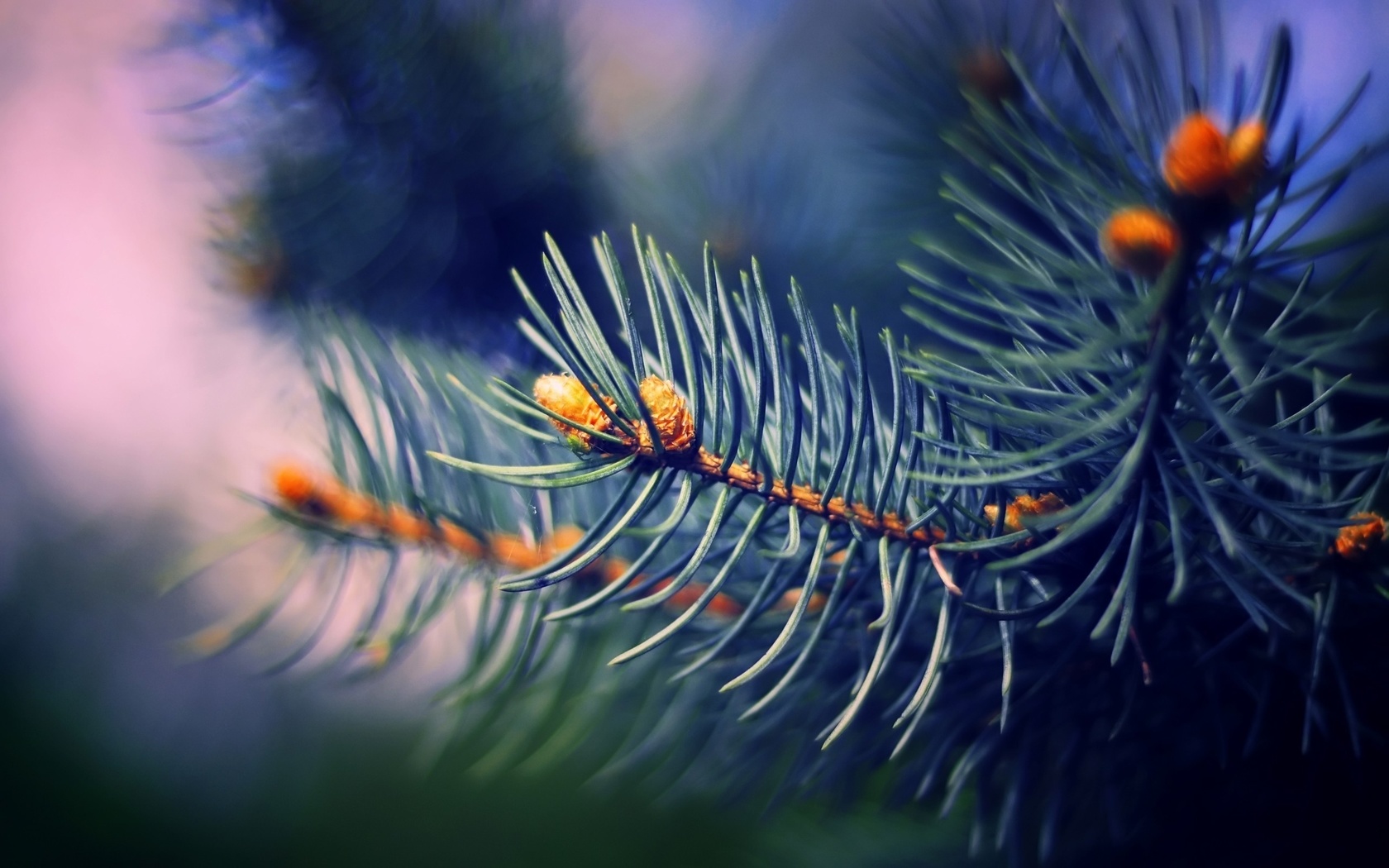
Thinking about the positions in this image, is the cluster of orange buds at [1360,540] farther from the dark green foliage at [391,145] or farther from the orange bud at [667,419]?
the dark green foliage at [391,145]

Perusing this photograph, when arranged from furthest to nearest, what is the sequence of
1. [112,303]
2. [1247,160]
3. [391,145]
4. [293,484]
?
[112,303] < [391,145] < [293,484] < [1247,160]

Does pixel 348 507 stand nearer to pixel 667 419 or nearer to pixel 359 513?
pixel 359 513

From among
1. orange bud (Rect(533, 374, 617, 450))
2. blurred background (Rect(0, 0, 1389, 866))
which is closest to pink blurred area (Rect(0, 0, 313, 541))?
blurred background (Rect(0, 0, 1389, 866))

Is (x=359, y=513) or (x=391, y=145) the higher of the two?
(x=391, y=145)

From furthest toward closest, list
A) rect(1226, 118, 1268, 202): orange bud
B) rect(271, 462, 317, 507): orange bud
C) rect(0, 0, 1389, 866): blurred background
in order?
rect(0, 0, 1389, 866): blurred background
rect(271, 462, 317, 507): orange bud
rect(1226, 118, 1268, 202): orange bud

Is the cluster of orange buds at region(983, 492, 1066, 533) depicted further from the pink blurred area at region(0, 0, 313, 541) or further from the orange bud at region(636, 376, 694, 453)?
the pink blurred area at region(0, 0, 313, 541)

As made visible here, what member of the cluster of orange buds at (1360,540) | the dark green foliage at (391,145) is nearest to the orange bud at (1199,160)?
the cluster of orange buds at (1360,540)

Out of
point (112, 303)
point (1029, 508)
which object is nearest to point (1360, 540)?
point (1029, 508)
